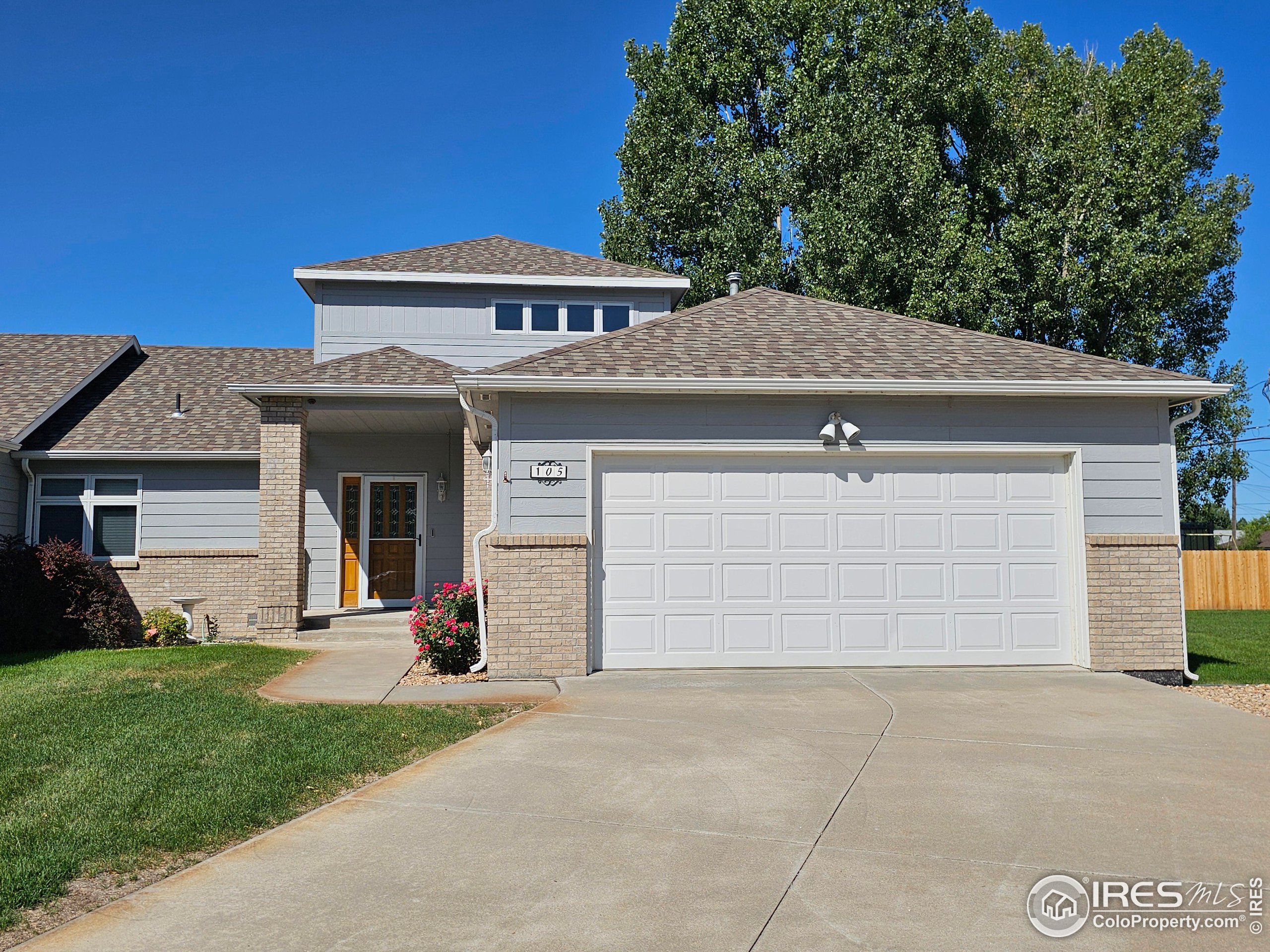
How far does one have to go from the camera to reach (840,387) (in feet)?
32.4

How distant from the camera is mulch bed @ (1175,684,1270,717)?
28.4 ft

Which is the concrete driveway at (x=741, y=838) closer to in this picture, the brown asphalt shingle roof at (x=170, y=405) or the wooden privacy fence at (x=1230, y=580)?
the brown asphalt shingle roof at (x=170, y=405)

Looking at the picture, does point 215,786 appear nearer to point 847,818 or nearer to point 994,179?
point 847,818

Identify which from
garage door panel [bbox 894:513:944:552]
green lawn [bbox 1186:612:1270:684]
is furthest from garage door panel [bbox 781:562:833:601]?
green lawn [bbox 1186:612:1270:684]

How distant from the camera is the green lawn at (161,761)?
452 cm

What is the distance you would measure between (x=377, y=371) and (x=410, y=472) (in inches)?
108

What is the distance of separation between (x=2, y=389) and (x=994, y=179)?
21.9 m

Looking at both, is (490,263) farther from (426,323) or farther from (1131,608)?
(1131,608)

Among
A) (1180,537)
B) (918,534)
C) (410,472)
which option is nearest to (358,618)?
(410,472)

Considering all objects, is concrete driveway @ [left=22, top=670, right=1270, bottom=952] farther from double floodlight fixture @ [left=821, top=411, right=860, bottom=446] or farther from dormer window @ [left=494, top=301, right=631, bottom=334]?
dormer window @ [left=494, top=301, right=631, bottom=334]

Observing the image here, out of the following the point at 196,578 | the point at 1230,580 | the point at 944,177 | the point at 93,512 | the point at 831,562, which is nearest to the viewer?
the point at 831,562

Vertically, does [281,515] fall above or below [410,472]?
below

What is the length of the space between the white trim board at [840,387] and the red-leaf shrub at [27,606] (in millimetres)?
7904

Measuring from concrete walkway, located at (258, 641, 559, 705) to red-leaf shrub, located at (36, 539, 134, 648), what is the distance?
183 inches
